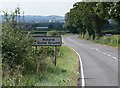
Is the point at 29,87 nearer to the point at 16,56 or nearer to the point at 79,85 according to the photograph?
the point at 79,85

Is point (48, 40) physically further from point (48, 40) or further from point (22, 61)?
point (22, 61)

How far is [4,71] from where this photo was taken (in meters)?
15.0

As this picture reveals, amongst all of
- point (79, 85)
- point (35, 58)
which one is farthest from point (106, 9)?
point (79, 85)

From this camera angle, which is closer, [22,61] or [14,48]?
[14,48]

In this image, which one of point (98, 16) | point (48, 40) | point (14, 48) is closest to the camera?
point (14, 48)

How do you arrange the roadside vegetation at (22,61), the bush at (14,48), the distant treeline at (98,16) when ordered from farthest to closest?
the distant treeline at (98,16) → the bush at (14,48) → the roadside vegetation at (22,61)

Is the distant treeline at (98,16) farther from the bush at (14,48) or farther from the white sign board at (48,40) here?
the bush at (14,48)

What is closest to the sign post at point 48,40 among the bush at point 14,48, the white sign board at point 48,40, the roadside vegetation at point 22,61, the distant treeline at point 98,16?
the white sign board at point 48,40

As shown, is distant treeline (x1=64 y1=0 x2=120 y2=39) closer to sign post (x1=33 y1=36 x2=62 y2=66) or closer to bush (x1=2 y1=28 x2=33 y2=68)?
sign post (x1=33 y1=36 x2=62 y2=66)

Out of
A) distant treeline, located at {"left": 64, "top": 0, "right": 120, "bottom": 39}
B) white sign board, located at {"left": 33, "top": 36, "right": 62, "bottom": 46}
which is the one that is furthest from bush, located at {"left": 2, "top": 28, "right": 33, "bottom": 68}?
distant treeline, located at {"left": 64, "top": 0, "right": 120, "bottom": 39}

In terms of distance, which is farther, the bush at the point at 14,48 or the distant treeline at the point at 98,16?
the distant treeline at the point at 98,16

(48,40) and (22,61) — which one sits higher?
(48,40)

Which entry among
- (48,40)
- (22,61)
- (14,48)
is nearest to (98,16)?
(48,40)

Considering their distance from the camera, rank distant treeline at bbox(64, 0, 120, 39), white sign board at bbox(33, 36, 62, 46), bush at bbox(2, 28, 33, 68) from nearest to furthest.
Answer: bush at bbox(2, 28, 33, 68) < white sign board at bbox(33, 36, 62, 46) < distant treeline at bbox(64, 0, 120, 39)
